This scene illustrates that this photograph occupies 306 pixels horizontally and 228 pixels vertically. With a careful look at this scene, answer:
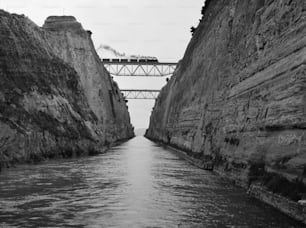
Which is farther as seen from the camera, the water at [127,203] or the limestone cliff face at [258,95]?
the limestone cliff face at [258,95]

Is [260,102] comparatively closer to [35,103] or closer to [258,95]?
[258,95]

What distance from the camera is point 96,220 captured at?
970 cm

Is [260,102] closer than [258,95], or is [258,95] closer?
[260,102]

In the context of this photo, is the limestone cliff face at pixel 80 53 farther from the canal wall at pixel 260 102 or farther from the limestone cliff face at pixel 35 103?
the canal wall at pixel 260 102

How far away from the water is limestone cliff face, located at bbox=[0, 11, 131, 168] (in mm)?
5872

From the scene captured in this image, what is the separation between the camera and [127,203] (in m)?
11.9

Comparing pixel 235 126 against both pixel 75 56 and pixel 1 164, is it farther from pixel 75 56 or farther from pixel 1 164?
pixel 75 56

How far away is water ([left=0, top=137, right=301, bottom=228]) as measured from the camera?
9523 millimetres

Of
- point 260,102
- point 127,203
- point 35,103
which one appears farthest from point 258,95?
point 35,103

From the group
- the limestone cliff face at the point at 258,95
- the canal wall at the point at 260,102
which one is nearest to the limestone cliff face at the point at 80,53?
the limestone cliff face at the point at 258,95

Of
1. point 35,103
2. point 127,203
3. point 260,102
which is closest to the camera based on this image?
point 127,203

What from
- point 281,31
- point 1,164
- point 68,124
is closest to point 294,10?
point 281,31

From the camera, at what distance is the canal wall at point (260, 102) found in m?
11.0

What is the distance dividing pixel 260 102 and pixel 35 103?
1808 cm
